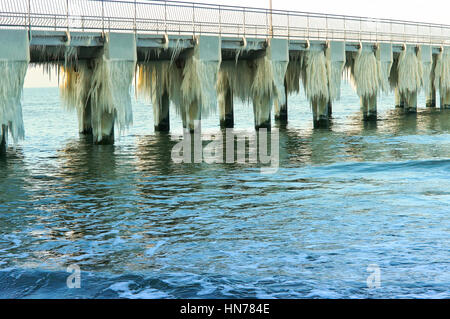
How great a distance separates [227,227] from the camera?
1297 centimetres

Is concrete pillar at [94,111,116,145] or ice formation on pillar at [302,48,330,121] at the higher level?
ice formation on pillar at [302,48,330,121]

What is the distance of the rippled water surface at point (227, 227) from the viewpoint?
9.62m

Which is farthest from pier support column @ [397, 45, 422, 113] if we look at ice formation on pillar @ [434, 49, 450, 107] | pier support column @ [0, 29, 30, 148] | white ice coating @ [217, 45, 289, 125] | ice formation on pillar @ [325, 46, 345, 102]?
pier support column @ [0, 29, 30, 148]

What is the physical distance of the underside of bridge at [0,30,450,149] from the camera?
80.1ft

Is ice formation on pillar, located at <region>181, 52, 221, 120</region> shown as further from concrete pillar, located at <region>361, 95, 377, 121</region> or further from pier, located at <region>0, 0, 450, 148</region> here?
concrete pillar, located at <region>361, 95, 377, 121</region>

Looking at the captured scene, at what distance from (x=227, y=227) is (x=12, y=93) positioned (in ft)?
41.5

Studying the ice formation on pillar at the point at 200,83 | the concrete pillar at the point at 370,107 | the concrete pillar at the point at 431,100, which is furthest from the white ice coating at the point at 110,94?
the concrete pillar at the point at 431,100

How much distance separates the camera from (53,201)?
16250 mm

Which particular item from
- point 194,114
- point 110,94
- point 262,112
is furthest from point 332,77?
point 110,94

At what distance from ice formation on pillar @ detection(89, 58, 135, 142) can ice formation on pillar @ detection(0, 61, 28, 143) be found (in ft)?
12.2

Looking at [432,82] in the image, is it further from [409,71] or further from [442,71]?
[409,71]

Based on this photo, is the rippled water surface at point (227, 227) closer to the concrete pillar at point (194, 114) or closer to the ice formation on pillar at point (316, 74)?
the concrete pillar at point (194, 114)
